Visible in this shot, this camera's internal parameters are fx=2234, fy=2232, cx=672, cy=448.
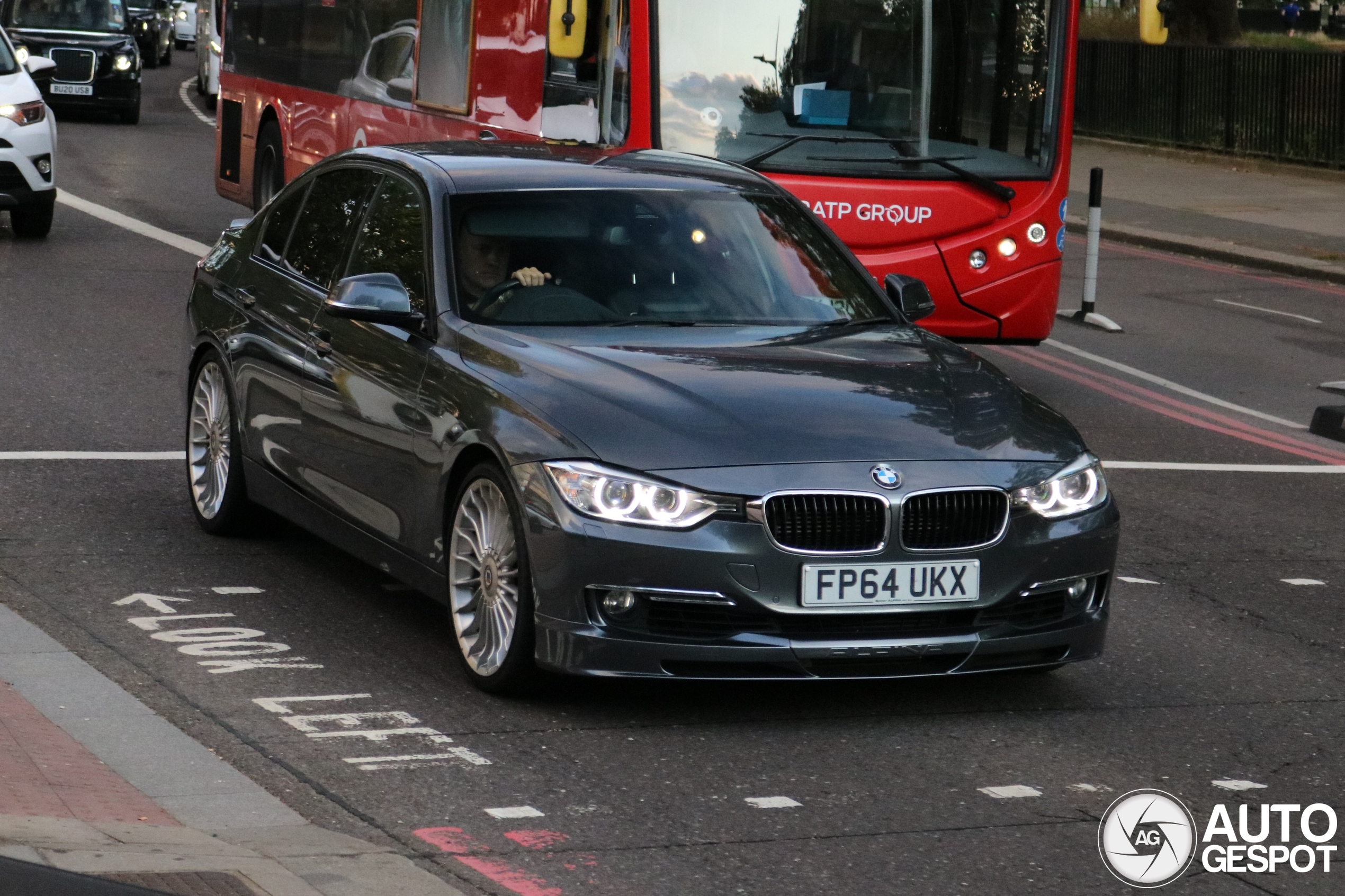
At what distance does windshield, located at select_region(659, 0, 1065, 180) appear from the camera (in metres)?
12.5

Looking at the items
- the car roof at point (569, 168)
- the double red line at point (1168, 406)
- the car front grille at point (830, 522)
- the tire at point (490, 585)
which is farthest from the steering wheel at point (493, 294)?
the double red line at point (1168, 406)

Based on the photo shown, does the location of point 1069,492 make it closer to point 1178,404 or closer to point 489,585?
point 489,585

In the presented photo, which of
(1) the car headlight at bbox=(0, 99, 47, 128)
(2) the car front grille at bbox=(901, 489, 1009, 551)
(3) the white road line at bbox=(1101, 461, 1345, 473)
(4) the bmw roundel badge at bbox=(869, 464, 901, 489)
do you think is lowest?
(3) the white road line at bbox=(1101, 461, 1345, 473)

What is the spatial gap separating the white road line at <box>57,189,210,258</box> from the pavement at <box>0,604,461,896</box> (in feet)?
37.9

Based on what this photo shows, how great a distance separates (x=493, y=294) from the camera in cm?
709

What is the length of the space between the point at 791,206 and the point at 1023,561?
212 cm

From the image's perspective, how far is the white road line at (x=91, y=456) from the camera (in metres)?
9.81

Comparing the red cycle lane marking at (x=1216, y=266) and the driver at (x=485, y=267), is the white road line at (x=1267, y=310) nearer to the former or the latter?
the red cycle lane marking at (x=1216, y=266)

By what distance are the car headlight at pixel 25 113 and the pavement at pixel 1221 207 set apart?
443 inches

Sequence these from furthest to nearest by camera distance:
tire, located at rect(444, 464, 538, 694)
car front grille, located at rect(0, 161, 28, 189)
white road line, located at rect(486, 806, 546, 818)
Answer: car front grille, located at rect(0, 161, 28, 189)
tire, located at rect(444, 464, 538, 694)
white road line, located at rect(486, 806, 546, 818)

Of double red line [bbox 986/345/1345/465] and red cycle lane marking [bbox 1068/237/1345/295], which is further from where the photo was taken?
red cycle lane marking [bbox 1068/237/1345/295]

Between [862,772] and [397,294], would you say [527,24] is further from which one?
[862,772]

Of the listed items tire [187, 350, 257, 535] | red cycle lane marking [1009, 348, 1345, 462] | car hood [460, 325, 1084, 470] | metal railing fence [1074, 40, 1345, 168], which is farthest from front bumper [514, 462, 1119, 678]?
metal railing fence [1074, 40, 1345, 168]

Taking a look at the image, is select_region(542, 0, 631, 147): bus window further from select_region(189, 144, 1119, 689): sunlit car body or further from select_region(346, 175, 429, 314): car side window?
select_region(346, 175, 429, 314): car side window
